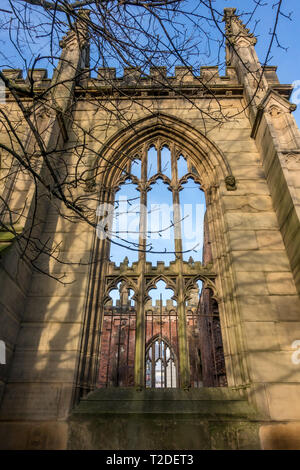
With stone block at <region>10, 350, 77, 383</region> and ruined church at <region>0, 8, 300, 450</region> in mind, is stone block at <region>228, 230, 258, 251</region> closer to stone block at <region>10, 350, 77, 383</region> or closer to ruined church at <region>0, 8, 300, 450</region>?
ruined church at <region>0, 8, 300, 450</region>

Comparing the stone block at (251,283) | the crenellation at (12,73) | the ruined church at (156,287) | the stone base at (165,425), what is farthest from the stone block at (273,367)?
the crenellation at (12,73)

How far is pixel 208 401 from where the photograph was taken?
396 centimetres

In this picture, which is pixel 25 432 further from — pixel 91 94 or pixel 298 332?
pixel 91 94

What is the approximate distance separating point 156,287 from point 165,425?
2178 millimetres

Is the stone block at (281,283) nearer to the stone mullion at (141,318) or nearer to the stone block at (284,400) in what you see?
the stone block at (284,400)

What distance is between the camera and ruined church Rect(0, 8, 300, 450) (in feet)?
11.7

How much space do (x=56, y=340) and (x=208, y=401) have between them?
242 cm

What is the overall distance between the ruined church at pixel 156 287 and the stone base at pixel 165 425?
0.01m

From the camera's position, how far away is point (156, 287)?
517 cm

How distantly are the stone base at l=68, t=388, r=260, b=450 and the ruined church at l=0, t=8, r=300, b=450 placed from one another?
1 centimetres

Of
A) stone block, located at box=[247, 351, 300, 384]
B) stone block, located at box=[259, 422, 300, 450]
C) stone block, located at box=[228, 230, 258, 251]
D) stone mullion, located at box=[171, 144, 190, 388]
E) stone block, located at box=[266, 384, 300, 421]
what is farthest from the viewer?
stone block, located at box=[228, 230, 258, 251]

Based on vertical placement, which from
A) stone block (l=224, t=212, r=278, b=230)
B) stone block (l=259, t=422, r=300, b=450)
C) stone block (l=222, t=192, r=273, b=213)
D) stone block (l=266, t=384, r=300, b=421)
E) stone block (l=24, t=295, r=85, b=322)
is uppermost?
stone block (l=222, t=192, r=273, b=213)

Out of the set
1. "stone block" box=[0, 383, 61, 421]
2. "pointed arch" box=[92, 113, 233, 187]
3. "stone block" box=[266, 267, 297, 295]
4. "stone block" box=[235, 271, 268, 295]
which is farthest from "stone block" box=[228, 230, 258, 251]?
"stone block" box=[0, 383, 61, 421]

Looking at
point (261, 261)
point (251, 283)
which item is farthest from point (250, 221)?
point (251, 283)
